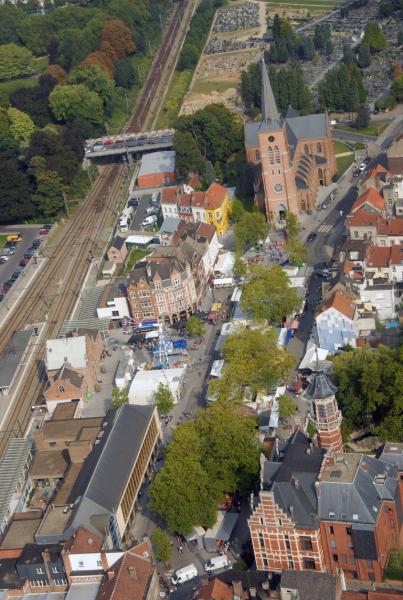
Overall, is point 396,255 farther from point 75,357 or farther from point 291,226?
point 75,357

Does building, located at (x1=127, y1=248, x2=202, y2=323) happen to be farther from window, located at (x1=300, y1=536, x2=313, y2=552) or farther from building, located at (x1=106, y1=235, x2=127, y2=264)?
window, located at (x1=300, y1=536, x2=313, y2=552)

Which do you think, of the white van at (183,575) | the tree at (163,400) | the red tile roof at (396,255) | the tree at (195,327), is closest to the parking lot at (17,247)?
the tree at (195,327)

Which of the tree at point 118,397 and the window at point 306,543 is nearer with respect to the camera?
the window at point 306,543

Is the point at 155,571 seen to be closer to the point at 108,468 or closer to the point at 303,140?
the point at 108,468

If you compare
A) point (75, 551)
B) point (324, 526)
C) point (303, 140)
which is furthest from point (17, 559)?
point (303, 140)

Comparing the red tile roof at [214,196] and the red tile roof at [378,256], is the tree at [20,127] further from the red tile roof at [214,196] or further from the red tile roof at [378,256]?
the red tile roof at [378,256]

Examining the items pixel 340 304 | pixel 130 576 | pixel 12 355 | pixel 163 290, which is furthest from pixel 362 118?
pixel 130 576
